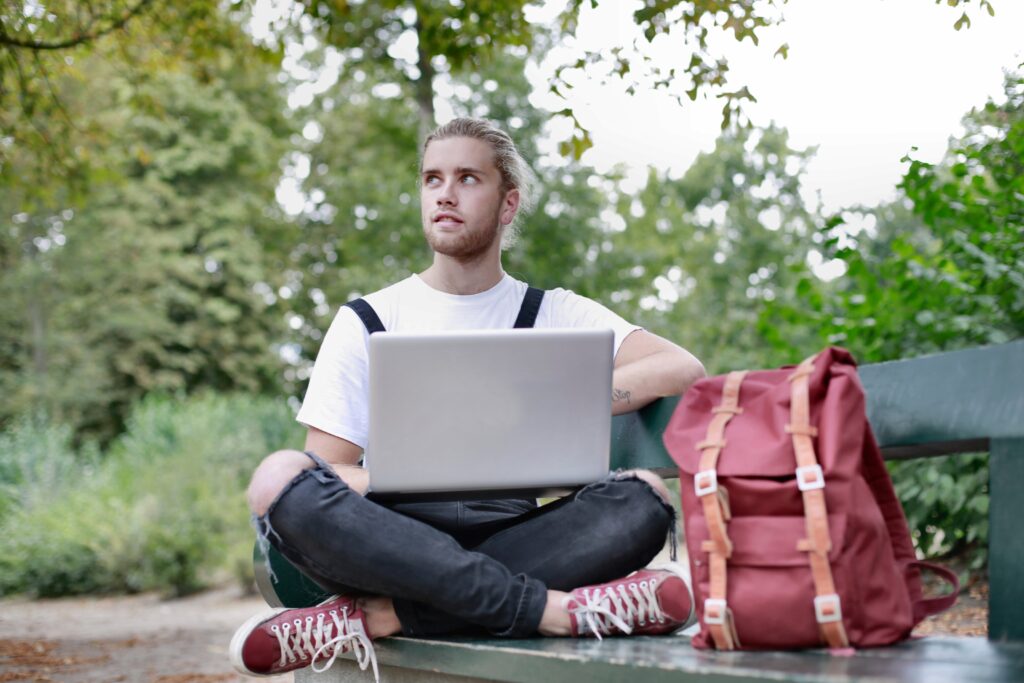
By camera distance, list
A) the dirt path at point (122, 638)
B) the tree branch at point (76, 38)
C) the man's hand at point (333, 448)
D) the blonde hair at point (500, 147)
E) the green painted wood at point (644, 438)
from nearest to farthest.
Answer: the green painted wood at point (644, 438) → the man's hand at point (333, 448) → the blonde hair at point (500, 147) → the dirt path at point (122, 638) → the tree branch at point (76, 38)

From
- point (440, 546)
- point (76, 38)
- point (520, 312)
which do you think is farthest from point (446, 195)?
point (76, 38)

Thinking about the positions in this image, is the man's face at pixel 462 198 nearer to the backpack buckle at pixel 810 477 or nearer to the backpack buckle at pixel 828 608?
the backpack buckle at pixel 810 477

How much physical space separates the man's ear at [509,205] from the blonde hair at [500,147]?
15mm

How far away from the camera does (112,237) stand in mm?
22391

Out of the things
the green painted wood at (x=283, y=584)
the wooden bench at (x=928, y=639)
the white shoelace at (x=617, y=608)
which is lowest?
the green painted wood at (x=283, y=584)

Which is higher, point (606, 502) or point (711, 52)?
point (711, 52)

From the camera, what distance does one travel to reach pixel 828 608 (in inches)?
75.7

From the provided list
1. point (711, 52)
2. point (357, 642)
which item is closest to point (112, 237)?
point (711, 52)

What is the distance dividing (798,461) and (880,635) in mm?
353

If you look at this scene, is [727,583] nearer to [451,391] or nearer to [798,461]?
[798,461]

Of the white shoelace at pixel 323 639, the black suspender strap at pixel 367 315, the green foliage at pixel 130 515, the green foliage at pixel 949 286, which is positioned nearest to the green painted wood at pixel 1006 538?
the white shoelace at pixel 323 639

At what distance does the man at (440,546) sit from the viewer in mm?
2445

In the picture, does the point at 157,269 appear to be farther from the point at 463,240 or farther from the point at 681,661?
the point at 681,661

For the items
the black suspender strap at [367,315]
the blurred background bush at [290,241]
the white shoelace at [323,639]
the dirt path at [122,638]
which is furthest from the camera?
the dirt path at [122,638]
